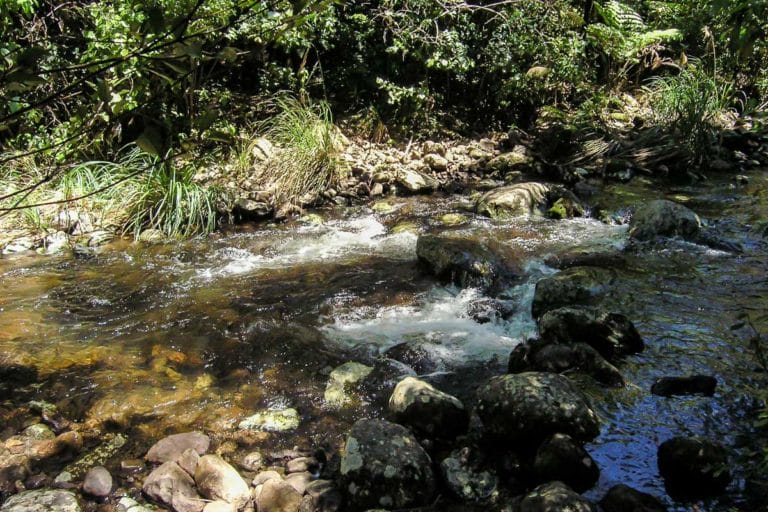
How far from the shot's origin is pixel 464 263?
4852 millimetres

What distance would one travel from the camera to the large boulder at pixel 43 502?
2.43m

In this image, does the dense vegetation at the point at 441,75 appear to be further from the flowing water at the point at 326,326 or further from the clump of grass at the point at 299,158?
the flowing water at the point at 326,326

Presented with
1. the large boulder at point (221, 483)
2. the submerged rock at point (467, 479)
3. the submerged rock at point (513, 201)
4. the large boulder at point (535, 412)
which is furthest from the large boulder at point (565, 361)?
the submerged rock at point (513, 201)

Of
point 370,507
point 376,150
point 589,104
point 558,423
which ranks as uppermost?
point 589,104

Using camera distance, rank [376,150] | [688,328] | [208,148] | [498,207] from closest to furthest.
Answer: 1. [688,328]
2. [498,207]
3. [208,148]
4. [376,150]

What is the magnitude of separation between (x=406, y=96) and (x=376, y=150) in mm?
923

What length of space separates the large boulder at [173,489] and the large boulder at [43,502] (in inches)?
11.9

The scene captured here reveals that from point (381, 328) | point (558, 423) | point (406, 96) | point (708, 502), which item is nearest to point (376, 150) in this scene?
point (406, 96)

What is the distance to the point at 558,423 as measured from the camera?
2734mm

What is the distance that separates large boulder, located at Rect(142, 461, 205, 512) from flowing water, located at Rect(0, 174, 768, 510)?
0.37 m

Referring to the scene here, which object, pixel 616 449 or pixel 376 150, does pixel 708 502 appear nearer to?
pixel 616 449

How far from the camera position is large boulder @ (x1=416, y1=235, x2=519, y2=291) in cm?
481

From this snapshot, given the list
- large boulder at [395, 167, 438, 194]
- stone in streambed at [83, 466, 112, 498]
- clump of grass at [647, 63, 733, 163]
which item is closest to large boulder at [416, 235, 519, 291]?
large boulder at [395, 167, 438, 194]

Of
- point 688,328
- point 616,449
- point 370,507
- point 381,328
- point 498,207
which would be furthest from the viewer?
point 498,207
